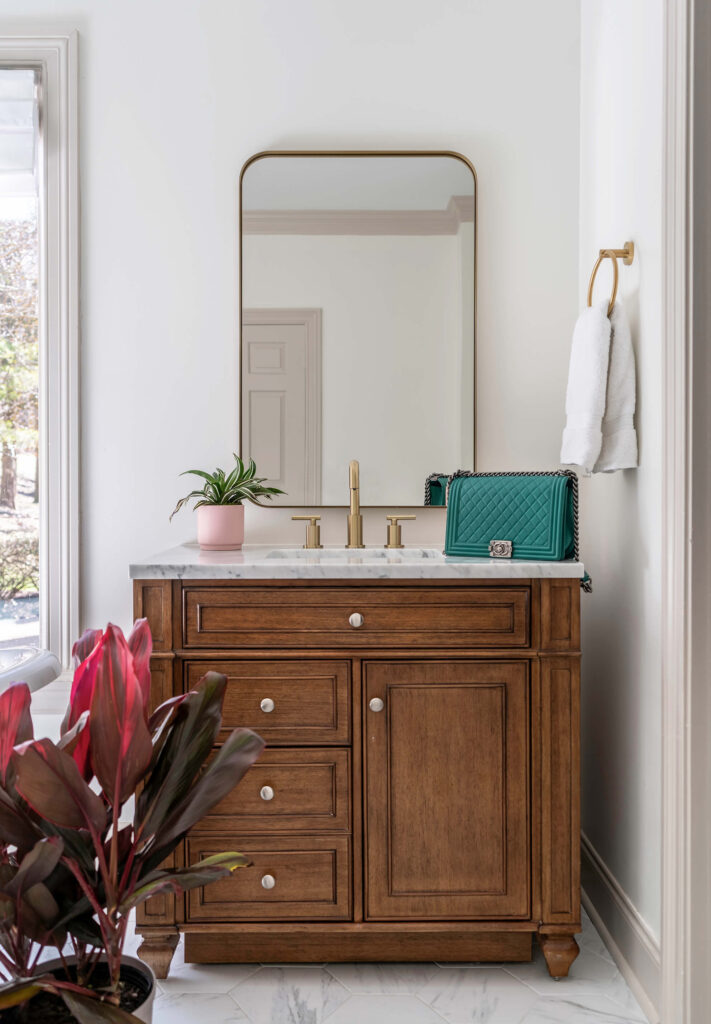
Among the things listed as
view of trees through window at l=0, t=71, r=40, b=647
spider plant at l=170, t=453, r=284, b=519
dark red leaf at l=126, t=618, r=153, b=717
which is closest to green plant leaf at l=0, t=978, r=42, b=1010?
dark red leaf at l=126, t=618, r=153, b=717

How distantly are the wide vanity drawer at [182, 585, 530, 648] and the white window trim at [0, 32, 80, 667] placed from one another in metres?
0.74

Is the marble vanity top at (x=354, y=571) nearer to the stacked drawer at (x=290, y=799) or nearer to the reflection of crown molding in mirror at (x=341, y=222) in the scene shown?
the stacked drawer at (x=290, y=799)

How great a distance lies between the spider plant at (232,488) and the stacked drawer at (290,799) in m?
0.51

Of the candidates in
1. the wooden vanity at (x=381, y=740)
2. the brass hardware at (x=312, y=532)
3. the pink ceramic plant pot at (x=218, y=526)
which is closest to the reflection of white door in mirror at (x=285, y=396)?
the brass hardware at (x=312, y=532)

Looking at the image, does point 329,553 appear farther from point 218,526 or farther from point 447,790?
point 447,790

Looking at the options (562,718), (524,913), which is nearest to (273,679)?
(562,718)

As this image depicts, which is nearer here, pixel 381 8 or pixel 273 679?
pixel 273 679

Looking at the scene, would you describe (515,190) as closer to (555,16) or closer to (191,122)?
(555,16)

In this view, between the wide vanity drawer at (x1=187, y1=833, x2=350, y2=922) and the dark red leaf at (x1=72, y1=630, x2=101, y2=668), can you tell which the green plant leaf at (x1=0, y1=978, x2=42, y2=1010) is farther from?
the wide vanity drawer at (x1=187, y1=833, x2=350, y2=922)

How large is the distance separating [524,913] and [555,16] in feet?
7.21

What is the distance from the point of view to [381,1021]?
151cm

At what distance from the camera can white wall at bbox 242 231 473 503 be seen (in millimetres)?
2129

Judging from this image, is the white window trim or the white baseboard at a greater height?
the white window trim

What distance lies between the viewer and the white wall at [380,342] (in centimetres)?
213
